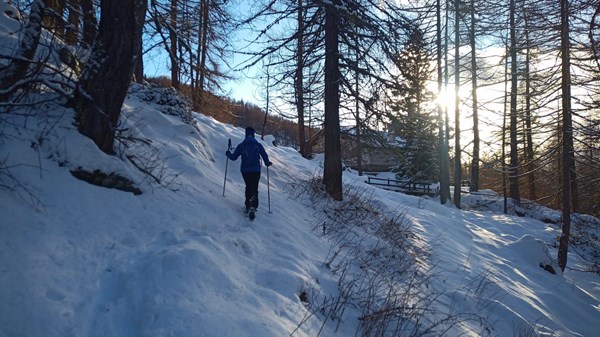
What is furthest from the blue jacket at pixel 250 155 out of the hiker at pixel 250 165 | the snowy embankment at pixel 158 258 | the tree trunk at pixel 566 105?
the tree trunk at pixel 566 105

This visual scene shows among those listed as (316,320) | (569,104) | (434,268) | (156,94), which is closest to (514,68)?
(569,104)

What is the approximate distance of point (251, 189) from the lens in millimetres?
6145

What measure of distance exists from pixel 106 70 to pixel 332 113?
5.90 meters

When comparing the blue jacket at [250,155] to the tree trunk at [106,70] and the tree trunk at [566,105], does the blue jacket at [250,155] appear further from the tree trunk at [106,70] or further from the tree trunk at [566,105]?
the tree trunk at [566,105]

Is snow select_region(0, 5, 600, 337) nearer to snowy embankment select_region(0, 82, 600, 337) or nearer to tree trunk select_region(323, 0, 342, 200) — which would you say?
snowy embankment select_region(0, 82, 600, 337)

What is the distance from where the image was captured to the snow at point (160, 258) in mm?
2824

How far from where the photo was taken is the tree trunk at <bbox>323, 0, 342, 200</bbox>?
9.16m

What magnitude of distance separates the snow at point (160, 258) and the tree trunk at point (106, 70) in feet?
0.76

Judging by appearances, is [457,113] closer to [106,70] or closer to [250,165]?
[250,165]

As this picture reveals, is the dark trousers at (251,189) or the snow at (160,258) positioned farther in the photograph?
the dark trousers at (251,189)

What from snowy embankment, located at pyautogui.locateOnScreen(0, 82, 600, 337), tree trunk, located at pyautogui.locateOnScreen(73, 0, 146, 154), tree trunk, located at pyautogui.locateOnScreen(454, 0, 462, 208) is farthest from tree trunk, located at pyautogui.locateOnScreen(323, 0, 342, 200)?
tree trunk, located at pyautogui.locateOnScreen(454, 0, 462, 208)

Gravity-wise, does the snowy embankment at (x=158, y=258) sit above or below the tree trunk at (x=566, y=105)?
below

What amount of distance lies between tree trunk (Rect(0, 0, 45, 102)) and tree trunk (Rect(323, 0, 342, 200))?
20.8ft

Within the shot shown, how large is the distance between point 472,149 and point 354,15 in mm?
17055
